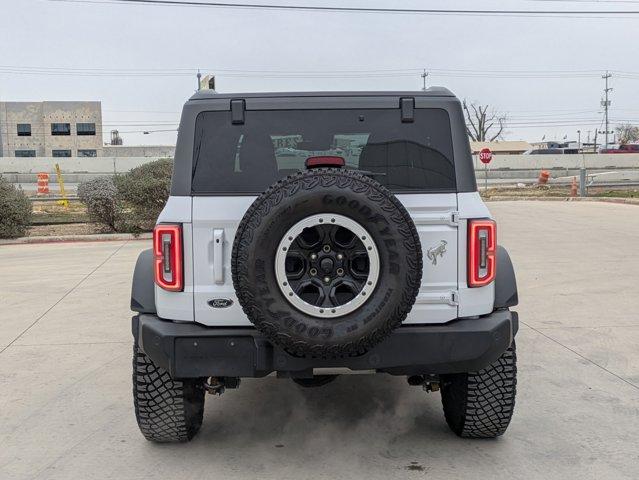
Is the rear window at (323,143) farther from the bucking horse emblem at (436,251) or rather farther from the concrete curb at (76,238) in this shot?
the concrete curb at (76,238)

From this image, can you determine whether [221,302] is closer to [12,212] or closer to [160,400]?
[160,400]

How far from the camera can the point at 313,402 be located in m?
4.73

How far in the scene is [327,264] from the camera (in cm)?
309

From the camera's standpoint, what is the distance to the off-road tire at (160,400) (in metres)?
3.76

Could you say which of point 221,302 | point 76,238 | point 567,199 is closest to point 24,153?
point 567,199

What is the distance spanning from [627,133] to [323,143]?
13272 centimetres

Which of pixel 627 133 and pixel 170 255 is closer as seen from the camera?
pixel 170 255

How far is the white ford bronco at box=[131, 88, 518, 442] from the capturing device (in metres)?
3.06

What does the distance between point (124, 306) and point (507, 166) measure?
50.2 m

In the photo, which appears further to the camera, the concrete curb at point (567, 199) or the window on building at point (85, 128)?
the window on building at point (85, 128)

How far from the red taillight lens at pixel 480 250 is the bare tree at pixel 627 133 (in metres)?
126

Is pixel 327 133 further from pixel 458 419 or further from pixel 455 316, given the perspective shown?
pixel 458 419

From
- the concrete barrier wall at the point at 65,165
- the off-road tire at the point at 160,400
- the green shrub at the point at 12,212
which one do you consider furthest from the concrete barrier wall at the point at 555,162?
the off-road tire at the point at 160,400

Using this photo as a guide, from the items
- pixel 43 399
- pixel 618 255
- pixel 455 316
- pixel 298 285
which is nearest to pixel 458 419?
pixel 455 316
